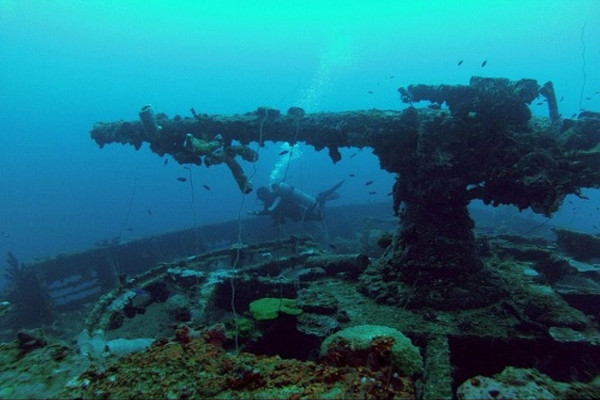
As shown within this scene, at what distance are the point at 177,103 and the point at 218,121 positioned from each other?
529 feet

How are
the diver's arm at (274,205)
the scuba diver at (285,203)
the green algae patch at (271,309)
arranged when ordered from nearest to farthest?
the green algae patch at (271,309)
the diver's arm at (274,205)
the scuba diver at (285,203)

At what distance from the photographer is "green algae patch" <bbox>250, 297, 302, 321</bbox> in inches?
218

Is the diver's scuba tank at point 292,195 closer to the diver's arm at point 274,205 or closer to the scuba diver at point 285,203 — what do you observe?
the scuba diver at point 285,203

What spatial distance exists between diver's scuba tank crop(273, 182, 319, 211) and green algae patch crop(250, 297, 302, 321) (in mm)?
10680

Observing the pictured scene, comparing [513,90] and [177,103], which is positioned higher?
[177,103]

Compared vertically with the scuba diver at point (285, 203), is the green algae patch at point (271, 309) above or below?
below

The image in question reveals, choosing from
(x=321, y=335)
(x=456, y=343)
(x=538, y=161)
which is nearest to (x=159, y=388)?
(x=321, y=335)

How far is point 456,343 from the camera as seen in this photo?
16.5 feet

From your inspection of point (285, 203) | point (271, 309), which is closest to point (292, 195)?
point (285, 203)

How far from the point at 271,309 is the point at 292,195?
38.1ft

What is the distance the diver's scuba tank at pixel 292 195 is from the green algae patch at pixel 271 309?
1068 centimetres

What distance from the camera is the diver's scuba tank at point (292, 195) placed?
16812 mm

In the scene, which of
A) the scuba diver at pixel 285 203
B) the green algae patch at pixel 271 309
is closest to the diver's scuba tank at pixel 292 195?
the scuba diver at pixel 285 203

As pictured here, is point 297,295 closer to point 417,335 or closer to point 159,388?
point 417,335
